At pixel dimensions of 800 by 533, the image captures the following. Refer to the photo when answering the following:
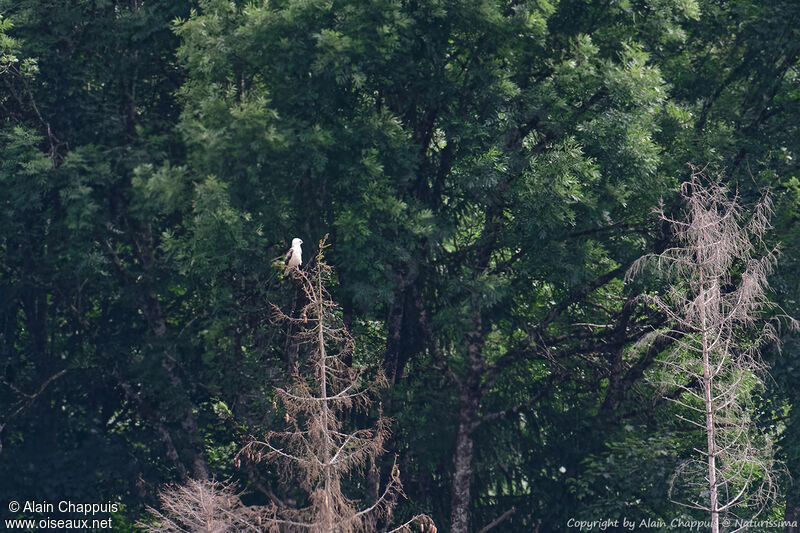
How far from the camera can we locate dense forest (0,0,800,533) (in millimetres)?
14992

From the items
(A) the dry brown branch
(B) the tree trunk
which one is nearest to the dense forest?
(B) the tree trunk

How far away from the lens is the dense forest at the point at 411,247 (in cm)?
1499

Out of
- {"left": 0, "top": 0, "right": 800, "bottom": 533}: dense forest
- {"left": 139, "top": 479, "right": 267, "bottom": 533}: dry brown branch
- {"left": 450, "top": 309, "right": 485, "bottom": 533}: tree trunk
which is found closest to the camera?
{"left": 139, "top": 479, "right": 267, "bottom": 533}: dry brown branch

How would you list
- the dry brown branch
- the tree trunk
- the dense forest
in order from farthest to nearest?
1. the tree trunk
2. the dense forest
3. the dry brown branch

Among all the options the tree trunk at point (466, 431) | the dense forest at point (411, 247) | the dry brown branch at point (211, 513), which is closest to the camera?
the dry brown branch at point (211, 513)

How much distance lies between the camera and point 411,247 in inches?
609

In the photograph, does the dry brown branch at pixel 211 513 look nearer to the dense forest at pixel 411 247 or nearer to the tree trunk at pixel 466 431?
the dense forest at pixel 411 247

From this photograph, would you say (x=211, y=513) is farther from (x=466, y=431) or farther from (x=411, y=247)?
(x=466, y=431)

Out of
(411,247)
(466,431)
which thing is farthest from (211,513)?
(466,431)

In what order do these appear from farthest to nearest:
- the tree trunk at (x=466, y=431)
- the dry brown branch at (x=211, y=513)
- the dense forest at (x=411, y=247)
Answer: the tree trunk at (x=466, y=431), the dense forest at (x=411, y=247), the dry brown branch at (x=211, y=513)

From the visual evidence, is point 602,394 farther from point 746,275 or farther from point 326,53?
point 326,53

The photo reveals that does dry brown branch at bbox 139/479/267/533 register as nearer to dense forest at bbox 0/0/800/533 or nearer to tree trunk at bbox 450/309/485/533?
dense forest at bbox 0/0/800/533

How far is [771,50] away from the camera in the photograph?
16.2m

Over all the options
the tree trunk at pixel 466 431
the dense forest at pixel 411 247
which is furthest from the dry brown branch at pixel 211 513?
the tree trunk at pixel 466 431
